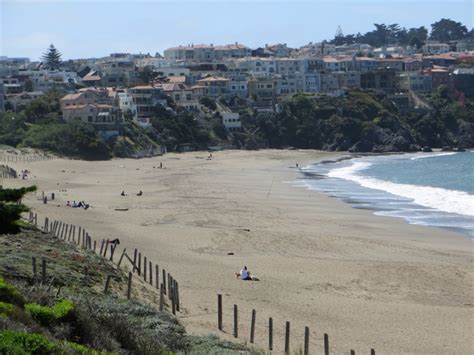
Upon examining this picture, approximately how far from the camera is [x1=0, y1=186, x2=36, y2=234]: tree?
14914 mm

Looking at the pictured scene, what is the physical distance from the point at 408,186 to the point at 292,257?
2468 centimetres

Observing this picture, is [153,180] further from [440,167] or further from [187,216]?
[440,167]

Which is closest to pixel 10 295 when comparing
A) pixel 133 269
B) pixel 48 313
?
pixel 48 313

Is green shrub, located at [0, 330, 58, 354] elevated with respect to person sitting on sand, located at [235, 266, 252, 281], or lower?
elevated

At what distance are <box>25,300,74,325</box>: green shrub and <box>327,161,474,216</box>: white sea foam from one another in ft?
92.9

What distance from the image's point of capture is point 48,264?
1953 centimetres

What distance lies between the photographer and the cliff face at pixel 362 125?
293 ft

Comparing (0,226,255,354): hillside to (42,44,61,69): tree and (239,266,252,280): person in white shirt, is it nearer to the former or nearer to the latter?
(239,266,252,280): person in white shirt

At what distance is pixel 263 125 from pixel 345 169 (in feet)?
82.3

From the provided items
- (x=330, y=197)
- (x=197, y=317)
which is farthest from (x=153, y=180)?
(x=197, y=317)

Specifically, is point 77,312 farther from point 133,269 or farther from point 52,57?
point 52,57

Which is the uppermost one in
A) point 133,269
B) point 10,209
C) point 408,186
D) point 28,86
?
point 28,86

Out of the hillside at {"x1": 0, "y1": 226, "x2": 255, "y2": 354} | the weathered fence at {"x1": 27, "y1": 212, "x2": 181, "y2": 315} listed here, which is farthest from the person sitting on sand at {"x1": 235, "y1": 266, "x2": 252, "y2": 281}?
the hillside at {"x1": 0, "y1": 226, "x2": 255, "y2": 354}

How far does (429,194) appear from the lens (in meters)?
46.4
